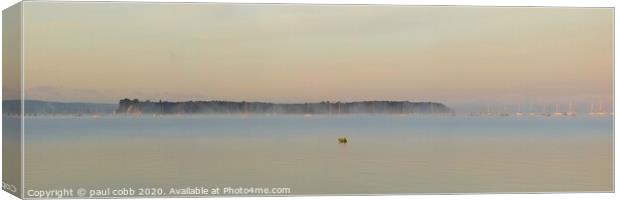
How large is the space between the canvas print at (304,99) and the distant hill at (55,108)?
1 centimetres

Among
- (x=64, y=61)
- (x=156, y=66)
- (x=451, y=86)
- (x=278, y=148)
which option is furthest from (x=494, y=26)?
(x=64, y=61)

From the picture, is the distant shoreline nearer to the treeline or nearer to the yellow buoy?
the treeline

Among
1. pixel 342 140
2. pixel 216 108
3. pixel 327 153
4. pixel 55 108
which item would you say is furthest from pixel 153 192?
pixel 342 140

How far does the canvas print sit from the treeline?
0.06 ft

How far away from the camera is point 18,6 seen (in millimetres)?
15102

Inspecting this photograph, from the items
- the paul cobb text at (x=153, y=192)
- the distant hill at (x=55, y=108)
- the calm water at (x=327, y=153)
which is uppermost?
the distant hill at (x=55, y=108)

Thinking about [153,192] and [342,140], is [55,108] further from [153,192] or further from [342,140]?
[342,140]

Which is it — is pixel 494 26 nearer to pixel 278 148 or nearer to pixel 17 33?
pixel 278 148

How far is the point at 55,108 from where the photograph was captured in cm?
1523

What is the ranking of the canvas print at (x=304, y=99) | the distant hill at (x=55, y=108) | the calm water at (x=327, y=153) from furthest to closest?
the calm water at (x=327, y=153)
the canvas print at (x=304, y=99)
the distant hill at (x=55, y=108)

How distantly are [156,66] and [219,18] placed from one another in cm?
89

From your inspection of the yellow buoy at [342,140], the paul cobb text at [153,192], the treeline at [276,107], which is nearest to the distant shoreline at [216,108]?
the treeline at [276,107]

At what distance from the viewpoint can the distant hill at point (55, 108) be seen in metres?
15.0

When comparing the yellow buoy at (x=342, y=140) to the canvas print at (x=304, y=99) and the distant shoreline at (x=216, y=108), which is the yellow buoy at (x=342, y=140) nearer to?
the canvas print at (x=304, y=99)
